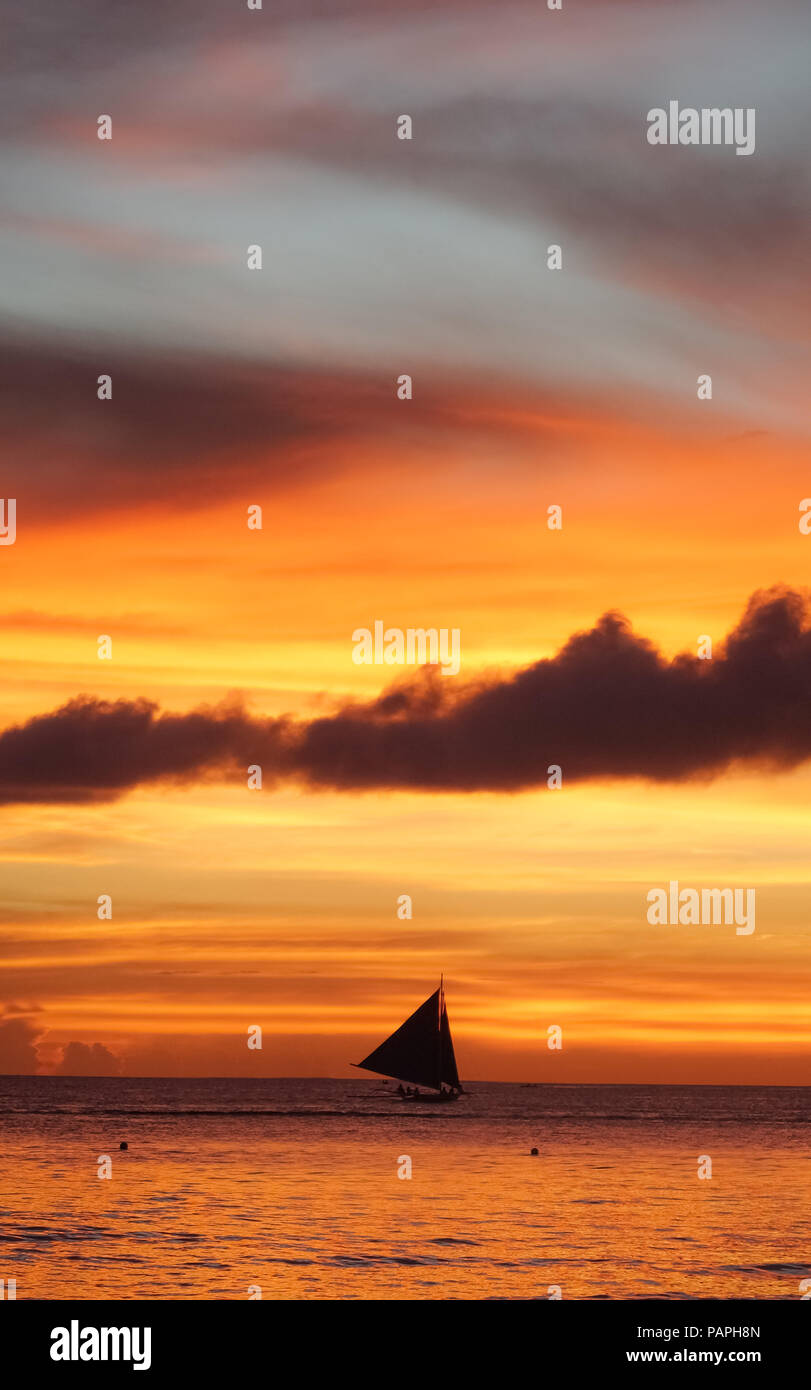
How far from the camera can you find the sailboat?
117438mm

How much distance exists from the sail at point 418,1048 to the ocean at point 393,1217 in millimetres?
5625

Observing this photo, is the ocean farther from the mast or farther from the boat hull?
the boat hull

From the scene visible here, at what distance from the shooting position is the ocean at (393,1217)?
41.8 metres

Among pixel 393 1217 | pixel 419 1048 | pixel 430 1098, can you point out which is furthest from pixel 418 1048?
pixel 393 1217

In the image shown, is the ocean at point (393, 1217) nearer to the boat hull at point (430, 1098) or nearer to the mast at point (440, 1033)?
the mast at point (440, 1033)

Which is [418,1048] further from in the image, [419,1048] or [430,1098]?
[430,1098]

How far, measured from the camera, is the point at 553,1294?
40.0 m

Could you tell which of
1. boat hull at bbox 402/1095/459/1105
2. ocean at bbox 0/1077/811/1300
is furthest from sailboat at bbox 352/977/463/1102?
boat hull at bbox 402/1095/459/1105

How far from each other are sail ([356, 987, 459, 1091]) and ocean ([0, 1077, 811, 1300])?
5625 millimetres

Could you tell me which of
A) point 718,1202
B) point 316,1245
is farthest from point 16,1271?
point 718,1202
